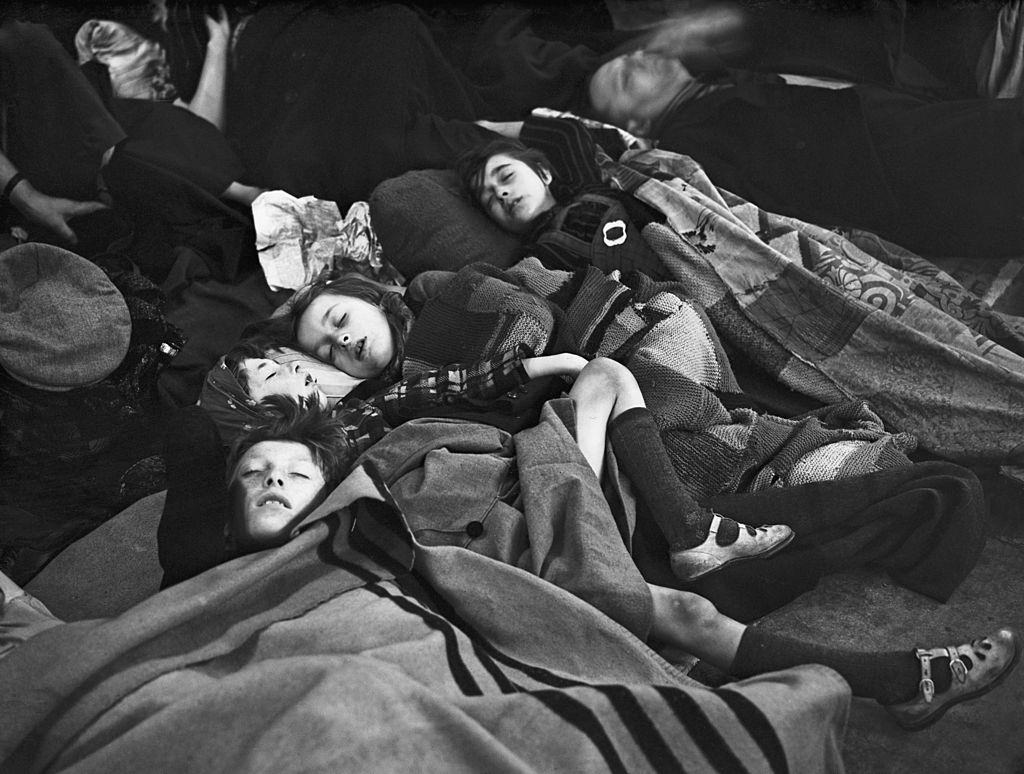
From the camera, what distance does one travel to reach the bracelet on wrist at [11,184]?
3.93 ft

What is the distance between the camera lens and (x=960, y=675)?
77cm

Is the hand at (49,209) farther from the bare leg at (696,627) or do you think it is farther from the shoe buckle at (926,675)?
the shoe buckle at (926,675)

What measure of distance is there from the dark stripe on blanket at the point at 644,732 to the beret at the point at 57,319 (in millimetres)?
728

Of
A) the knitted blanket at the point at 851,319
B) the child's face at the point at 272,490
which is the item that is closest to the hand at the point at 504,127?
the knitted blanket at the point at 851,319

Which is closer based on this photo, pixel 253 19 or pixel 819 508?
pixel 819 508

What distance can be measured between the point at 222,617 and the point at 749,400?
651mm

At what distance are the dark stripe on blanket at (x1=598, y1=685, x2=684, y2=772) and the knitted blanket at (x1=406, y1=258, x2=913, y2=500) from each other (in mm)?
332

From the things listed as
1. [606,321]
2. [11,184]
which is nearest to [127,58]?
[11,184]

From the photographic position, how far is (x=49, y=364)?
1.01 metres

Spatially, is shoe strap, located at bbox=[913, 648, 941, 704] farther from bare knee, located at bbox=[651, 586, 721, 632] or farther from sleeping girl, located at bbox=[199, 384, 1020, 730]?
bare knee, located at bbox=[651, 586, 721, 632]

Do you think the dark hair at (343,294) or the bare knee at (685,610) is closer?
the bare knee at (685,610)

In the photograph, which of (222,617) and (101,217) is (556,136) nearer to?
(101,217)

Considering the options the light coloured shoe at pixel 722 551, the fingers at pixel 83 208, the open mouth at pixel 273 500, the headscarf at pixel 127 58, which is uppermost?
the headscarf at pixel 127 58

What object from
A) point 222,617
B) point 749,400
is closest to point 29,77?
point 222,617
